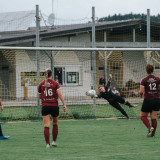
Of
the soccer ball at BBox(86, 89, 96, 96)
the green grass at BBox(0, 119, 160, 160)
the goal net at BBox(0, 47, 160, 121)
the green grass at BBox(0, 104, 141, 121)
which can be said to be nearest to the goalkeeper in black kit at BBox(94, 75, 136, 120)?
the soccer ball at BBox(86, 89, 96, 96)

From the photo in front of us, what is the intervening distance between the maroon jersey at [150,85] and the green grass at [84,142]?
1095 millimetres

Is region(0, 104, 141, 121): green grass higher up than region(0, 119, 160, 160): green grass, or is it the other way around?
region(0, 104, 141, 121): green grass

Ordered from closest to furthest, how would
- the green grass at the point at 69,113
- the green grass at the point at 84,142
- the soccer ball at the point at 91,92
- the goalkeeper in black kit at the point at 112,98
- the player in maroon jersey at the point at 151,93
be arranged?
the green grass at the point at 84,142 → the player in maroon jersey at the point at 151,93 → the soccer ball at the point at 91,92 → the goalkeeper in black kit at the point at 112,98 → the green grass at the point at 69,113

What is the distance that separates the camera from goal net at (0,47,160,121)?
614 inches

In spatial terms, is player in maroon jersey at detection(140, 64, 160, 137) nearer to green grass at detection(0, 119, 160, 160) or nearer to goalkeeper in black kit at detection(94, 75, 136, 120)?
green grass at detection(0, 119, 160, 160)

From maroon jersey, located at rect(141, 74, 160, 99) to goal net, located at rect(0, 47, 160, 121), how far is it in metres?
4.60

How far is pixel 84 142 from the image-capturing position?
9.91m

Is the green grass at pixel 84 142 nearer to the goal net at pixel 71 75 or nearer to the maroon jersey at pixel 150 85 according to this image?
the maroon jersey at pixel 150 85

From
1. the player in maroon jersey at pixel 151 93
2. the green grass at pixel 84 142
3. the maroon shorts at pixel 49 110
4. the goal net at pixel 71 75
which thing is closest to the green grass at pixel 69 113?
the goal net at pixel 71 75

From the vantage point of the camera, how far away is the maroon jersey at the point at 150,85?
33.9 feet

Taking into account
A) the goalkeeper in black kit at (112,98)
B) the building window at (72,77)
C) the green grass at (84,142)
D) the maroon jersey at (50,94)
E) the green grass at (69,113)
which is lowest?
the green grass at (84,142)

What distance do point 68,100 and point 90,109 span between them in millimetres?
1101

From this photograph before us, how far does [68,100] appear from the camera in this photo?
16.1 metres

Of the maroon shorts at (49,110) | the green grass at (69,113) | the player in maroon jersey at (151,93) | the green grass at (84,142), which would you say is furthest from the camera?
the green grass at (69,113)
